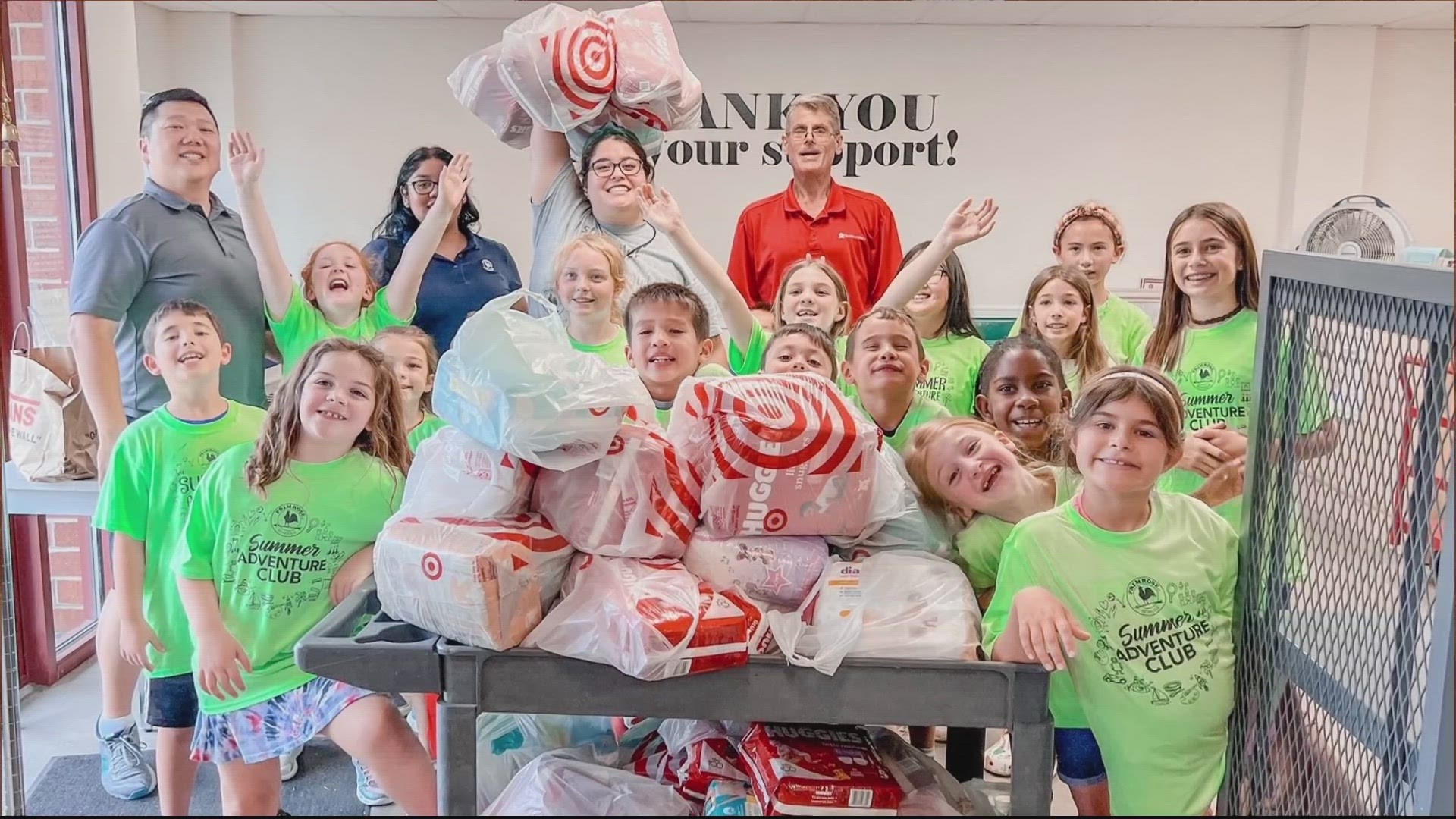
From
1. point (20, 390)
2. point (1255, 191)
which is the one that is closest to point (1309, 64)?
point (1255, 191)

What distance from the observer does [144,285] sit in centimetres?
262

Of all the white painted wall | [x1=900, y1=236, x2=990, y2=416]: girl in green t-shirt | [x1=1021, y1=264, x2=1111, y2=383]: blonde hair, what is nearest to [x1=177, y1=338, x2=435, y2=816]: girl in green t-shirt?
[x1=900, y1=236, x2=990, y2=416]: girl in green t-shirt

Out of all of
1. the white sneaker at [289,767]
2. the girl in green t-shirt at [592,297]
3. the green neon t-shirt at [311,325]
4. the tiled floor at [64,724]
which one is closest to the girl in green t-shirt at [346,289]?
the green neon t-shirt at [311,325]

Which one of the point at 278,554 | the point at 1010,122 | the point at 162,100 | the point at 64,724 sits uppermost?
the point at 1010,122

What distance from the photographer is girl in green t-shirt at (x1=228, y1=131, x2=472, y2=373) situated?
2844 mm

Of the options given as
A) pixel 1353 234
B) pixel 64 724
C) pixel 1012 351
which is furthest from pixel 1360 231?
pixel 64 724

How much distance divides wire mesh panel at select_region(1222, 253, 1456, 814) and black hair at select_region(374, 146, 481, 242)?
7.76 ft

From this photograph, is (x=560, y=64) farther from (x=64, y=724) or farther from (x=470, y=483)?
(x=64, y=724)

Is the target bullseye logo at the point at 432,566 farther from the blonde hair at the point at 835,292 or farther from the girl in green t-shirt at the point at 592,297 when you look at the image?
the blonde hair at the point at 835,292

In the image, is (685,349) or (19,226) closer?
(685,349)

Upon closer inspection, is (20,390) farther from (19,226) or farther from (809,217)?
(809,217)

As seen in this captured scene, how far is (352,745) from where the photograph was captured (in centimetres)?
179

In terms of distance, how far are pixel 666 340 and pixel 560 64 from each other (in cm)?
81

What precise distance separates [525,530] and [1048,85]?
5274 millimetres
